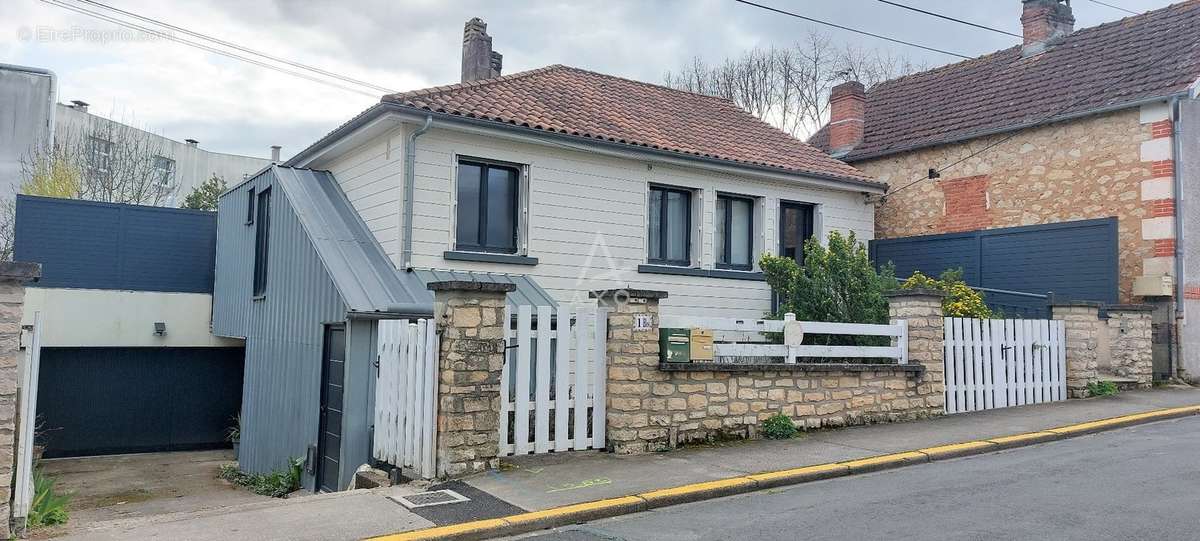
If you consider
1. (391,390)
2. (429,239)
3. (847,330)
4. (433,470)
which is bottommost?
(433,470)

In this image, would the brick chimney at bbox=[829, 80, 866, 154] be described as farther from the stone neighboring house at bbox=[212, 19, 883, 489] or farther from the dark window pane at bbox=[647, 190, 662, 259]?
the dark window pane at bbox=[647, 190, 662, 259]

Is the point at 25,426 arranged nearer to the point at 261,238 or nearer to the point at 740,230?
the point at 261,238

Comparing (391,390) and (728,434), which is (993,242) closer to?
(728,434)

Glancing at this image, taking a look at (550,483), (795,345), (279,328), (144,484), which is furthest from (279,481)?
(795,345)

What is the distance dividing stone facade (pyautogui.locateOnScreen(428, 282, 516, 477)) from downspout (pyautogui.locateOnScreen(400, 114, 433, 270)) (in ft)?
11.5

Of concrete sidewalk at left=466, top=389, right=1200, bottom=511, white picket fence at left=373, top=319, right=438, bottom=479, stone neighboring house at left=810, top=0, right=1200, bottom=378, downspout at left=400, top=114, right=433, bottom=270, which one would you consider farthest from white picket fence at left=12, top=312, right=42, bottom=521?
stone neighboring house at left=810, top=0, right=1200, bottom=378

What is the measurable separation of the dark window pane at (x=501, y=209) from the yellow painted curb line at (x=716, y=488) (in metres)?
5.91

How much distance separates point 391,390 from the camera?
898 cm

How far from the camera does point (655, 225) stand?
47.6 feet

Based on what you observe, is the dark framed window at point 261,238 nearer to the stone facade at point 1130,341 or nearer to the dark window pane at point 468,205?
the dark window pane at point 468,205

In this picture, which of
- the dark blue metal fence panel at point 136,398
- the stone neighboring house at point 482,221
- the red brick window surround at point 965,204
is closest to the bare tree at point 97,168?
the dark blue metal fence panel at point 136,398

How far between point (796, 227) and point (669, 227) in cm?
300

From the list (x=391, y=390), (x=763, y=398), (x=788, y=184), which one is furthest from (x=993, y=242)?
(x=391, y=390)

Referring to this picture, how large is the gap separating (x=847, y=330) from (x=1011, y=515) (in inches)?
177
